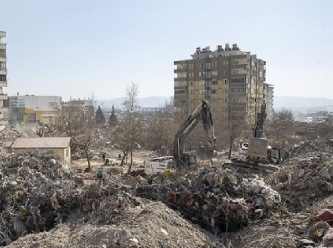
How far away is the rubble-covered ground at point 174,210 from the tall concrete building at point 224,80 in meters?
33.9

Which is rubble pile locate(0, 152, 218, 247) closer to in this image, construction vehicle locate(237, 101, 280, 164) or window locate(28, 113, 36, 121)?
construction vehicle locate(237, 101, 280, 164)

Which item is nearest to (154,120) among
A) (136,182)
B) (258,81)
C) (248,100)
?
(248,100)

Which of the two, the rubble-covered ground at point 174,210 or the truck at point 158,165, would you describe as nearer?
the rubble-covered ground at point 174,210

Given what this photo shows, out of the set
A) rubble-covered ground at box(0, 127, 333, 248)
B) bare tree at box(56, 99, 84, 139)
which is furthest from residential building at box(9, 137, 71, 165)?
bare tree at box(56, 99, 84, 139)

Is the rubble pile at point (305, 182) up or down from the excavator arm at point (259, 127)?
down

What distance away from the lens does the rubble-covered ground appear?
6.31m

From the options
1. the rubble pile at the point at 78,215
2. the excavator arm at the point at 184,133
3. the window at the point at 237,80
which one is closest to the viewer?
the rubble pile at the point at 78,215

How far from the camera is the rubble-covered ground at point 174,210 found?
6309mm

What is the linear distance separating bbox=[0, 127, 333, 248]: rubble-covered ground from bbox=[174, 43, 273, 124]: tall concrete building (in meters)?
33.9

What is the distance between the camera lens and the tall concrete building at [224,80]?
45.6 meters

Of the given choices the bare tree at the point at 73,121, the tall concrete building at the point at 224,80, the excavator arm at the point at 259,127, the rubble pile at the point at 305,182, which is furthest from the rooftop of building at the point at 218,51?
the rubble pile at the point at 305,182

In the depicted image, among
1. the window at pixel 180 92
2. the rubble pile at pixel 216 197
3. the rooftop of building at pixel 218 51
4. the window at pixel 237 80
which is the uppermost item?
the rooftop of building at pixel 218 51

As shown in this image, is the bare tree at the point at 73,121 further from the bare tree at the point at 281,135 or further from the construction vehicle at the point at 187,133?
the bare tree at the point at 281,135

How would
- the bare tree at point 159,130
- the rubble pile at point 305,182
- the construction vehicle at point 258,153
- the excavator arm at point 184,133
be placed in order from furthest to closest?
1. the bare tree at point 159,130
2. the excavator arm at point 184,133
3. the construction vehicle at point 258,153
4. the rubble pile at point 305,182
